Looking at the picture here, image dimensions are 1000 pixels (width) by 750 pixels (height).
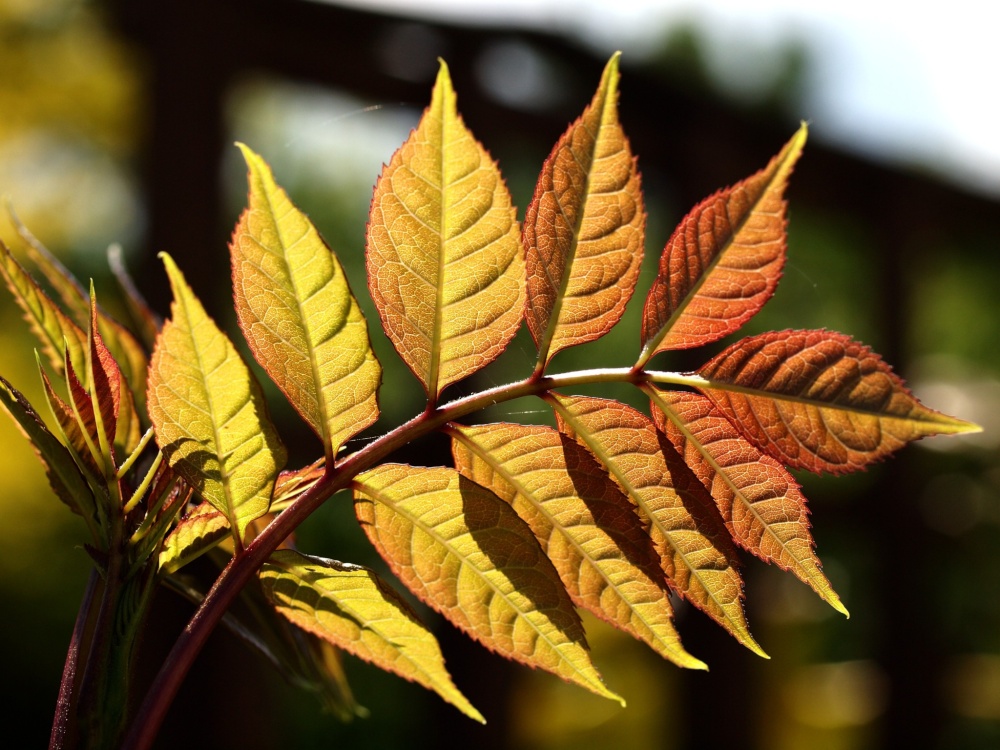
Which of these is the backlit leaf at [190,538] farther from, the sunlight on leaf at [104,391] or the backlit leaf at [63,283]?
the backlit leaf at [63,283]

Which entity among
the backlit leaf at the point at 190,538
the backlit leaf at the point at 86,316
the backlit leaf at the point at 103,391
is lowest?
the backlit leaf at the point at 190,538

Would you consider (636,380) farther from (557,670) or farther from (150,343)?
(150,343)

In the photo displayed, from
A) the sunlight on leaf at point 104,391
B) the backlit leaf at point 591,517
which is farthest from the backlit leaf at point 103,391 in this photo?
the backlit leaf at point 591,517

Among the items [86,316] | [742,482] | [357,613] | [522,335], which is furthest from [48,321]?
[522,335]

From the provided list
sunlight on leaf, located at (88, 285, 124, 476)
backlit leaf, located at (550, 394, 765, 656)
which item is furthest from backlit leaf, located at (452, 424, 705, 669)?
sunlight on leaf, located at (88, 285, 124, 476)

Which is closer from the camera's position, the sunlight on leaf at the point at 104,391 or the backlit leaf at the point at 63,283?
the sunlight on leaf at the point at 104,391

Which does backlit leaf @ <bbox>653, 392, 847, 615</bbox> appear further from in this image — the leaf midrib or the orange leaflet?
the orange leaflet
